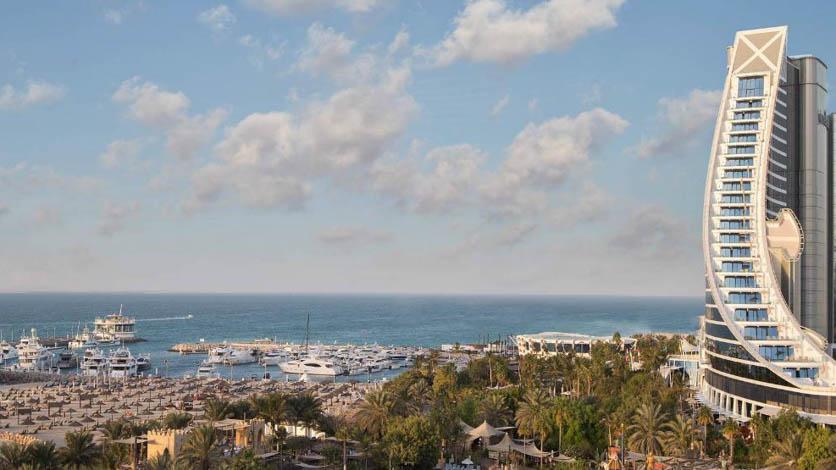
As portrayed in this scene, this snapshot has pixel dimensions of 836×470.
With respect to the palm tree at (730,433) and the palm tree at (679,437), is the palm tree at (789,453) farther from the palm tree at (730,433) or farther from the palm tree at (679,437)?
the palm tree at (679,437)

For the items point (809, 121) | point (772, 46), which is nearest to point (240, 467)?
point (772, 46)

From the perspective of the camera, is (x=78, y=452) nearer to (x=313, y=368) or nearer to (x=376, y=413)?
(x=376, y=413)

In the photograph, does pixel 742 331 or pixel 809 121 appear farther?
pixel 809 121

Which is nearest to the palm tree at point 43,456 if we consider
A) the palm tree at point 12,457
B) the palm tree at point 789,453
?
the palm tree at point 12,457

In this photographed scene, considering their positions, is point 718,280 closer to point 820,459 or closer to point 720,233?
point 720,233

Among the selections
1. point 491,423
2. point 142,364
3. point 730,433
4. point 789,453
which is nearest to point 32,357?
point 142,364
